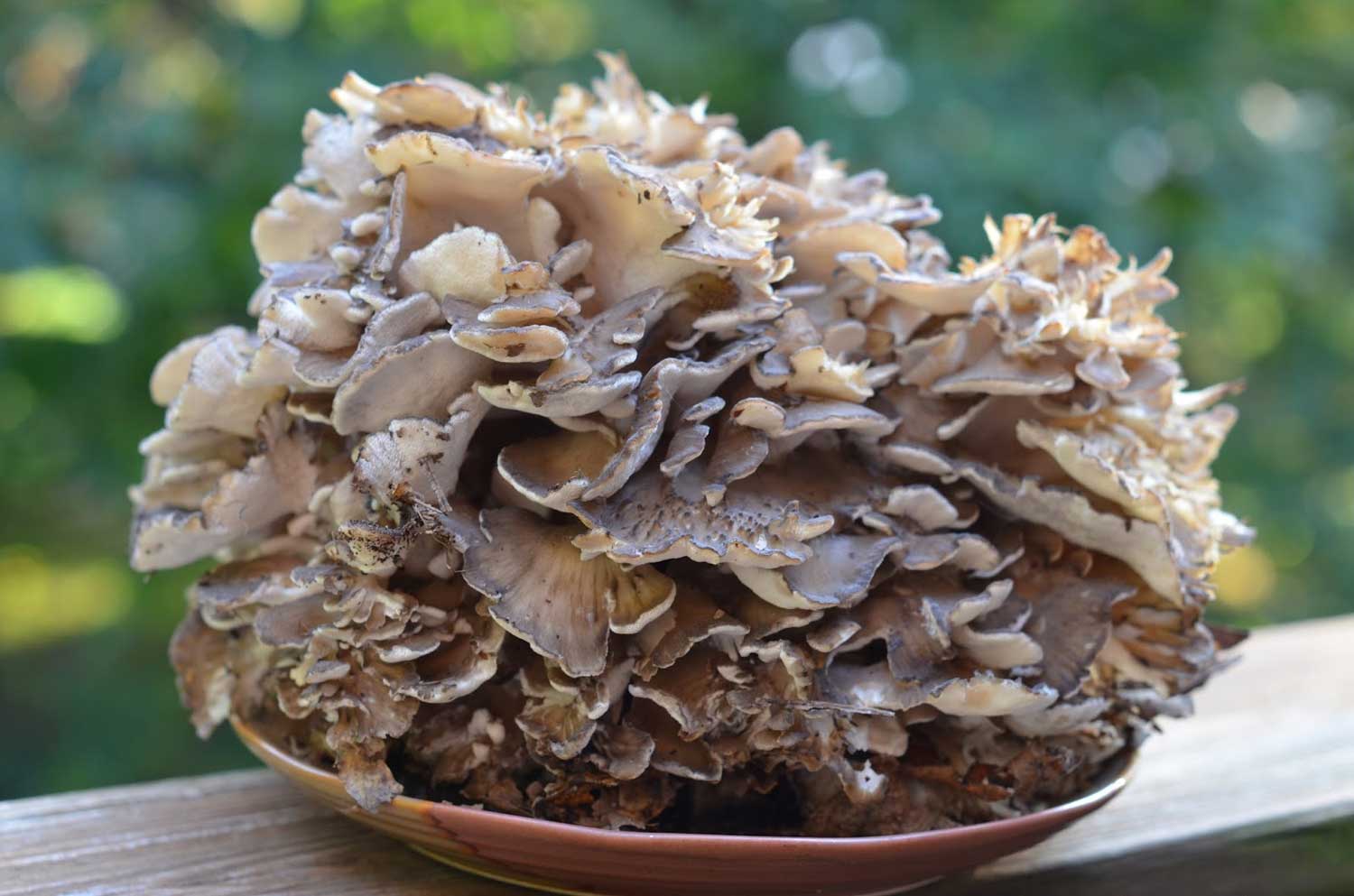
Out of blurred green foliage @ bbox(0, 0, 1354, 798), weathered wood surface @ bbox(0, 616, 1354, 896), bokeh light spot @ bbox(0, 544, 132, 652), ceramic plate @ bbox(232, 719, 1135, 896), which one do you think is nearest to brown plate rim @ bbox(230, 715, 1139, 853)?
ceramic plate @ bbox(232, 719, 1135, 896)

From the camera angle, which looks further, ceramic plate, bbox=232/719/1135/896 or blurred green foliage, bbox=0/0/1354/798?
blurred green foliage, bbox=0/0/1354/798

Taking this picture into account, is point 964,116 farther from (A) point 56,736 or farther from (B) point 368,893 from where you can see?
(A) point 56,736

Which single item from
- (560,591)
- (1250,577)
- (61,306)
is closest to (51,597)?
(61,306)

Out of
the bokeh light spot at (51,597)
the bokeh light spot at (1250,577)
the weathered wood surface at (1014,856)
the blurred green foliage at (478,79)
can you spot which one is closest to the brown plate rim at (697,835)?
the weathered wood surface at (1014,856)

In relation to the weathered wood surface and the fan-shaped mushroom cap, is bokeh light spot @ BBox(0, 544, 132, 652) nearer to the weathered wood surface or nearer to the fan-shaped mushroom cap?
the weathered wood surface

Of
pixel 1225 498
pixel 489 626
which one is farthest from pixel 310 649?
pixel 1225 498

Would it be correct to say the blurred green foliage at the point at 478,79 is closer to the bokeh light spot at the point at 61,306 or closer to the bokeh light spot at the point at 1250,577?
the bokeh light spot at the point at 61,306
